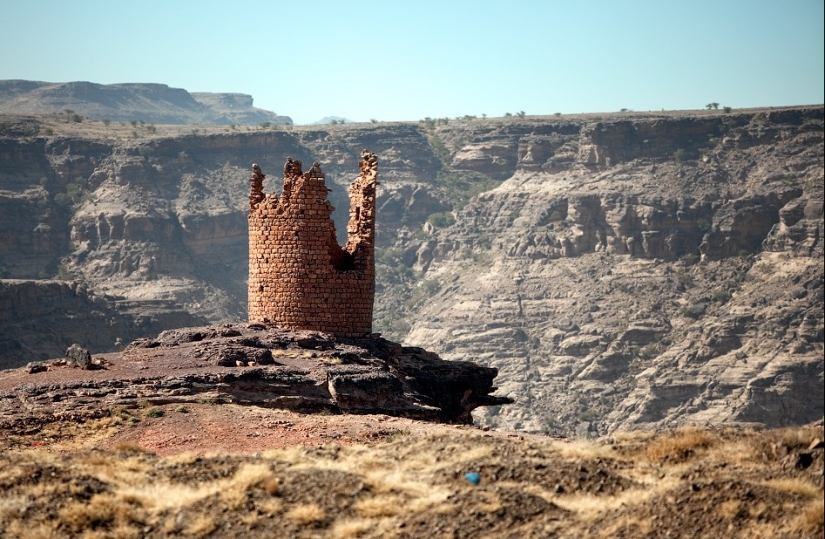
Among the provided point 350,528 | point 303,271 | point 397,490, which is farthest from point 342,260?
point 350,528

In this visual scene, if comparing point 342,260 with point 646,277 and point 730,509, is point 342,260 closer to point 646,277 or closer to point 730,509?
point 730,509

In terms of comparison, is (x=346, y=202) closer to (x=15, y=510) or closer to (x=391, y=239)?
(x=391, y=239)

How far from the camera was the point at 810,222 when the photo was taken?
10762cm

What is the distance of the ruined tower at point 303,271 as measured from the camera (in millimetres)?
27656

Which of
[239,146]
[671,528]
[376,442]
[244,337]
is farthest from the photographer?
[239,146]

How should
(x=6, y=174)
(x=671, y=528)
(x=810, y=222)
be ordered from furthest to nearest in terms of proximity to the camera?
1. (x=6, y=174)
2. (x=810, y=222)
3. (x=671, y=528)

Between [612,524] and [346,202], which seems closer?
[612,524]

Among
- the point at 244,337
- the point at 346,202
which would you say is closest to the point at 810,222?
the point at 346,202

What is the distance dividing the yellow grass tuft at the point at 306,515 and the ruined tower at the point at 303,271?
491 inches

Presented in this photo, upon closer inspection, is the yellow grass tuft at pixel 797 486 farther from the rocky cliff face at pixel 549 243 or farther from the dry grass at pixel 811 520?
the rocky cliff face at pixel 549 243

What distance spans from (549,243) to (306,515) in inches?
4088

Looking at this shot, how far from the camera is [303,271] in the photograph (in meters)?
27.6

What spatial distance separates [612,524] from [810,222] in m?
97.1

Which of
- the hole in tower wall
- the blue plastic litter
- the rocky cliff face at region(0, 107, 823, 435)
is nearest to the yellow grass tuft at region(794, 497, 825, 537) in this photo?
the blue plastic litter
